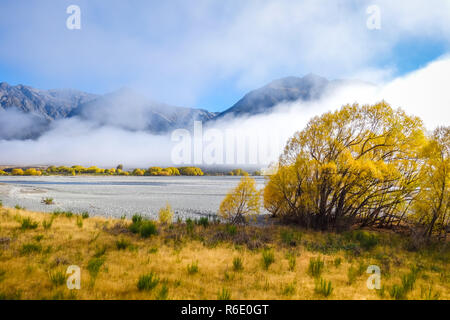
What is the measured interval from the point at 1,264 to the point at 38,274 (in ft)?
5.00

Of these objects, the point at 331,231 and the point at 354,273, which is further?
the point at 331,231

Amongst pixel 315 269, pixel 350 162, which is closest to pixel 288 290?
pixel 315 269

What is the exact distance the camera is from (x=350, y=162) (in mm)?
13648

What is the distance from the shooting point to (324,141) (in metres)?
15.2

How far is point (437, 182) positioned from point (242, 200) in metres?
12.0

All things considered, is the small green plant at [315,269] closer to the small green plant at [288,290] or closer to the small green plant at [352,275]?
the small green plant at [352,275]

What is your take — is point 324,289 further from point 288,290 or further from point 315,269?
point 315,269

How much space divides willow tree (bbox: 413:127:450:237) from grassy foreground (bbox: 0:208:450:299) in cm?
206

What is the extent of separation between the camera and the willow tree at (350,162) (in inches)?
548

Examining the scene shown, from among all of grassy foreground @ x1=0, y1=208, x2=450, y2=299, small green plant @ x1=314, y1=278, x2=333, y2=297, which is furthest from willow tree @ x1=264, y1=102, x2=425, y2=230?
small green plant @ x1=314, y1=278, x2=333, y2=297

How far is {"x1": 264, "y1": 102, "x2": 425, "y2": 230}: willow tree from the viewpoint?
13.9 m

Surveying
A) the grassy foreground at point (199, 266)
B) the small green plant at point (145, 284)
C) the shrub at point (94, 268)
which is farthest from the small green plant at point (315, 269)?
the shrub at point (94, 268)
